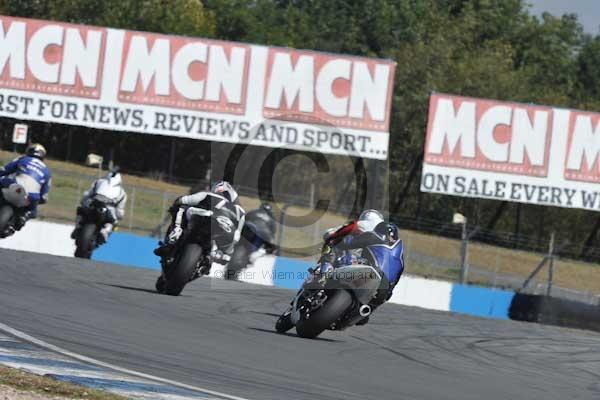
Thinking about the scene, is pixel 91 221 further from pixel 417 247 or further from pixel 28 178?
pixel 417 247

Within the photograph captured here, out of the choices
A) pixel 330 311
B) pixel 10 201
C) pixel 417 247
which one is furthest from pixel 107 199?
pixel 417 247

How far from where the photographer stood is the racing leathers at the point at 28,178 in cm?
1764

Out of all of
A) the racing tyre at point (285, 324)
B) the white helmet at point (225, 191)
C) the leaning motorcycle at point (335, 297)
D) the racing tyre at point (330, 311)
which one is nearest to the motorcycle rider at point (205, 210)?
the white helmet at point (225, 191)

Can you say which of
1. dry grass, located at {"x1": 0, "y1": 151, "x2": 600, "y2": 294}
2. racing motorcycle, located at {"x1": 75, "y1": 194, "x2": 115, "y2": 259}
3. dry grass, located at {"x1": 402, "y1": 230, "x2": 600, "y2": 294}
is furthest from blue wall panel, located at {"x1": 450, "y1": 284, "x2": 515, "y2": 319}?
racing motorcycle, located at {"x1": 75, "y1": 194, "x2": 115, "y2": 259}

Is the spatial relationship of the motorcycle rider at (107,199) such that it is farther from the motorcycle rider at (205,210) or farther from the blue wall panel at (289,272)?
the blue wall panel at (289,272)

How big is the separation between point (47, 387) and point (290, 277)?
16782 millimetres

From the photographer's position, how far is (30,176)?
1777 centimetres

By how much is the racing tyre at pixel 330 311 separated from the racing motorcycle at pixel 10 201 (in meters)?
7.68

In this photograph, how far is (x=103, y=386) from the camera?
6.67 meters

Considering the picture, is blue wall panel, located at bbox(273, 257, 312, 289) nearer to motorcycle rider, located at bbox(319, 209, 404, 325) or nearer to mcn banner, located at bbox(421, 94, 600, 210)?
mcn banner, located at bbox(421, 94, 600, 210)

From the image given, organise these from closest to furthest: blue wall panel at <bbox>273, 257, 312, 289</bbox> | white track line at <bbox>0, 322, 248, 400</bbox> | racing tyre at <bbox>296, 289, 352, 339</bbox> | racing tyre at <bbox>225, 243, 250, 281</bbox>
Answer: white track line at <bbox>0, 322, 248, 400</bbox>
racing tyre at <bbox>296, 289, 352, 339</bbox>
racing tyre at <bbox>225, 243, 250, 281</bbox>
blue wall panel at <bbox>273, 257, 312, 289</bbox>

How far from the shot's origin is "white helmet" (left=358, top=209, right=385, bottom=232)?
438 inches

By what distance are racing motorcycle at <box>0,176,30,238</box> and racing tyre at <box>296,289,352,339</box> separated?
7682mm

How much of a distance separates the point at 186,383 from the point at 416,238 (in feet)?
77.7
